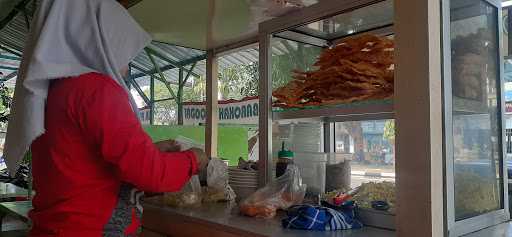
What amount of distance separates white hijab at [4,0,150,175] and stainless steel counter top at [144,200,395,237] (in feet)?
1.83

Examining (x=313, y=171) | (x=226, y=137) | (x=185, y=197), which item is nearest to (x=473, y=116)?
(x=313, y=171)

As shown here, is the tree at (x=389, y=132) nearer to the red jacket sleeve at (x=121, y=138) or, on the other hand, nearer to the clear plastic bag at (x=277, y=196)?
the clear plastic bag at (x=277, y=196)

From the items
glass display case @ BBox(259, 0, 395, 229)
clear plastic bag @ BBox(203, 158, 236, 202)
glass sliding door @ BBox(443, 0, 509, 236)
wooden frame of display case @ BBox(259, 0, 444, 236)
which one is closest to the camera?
wooden frame of display case @ BBox(259, 0, 444, 236)

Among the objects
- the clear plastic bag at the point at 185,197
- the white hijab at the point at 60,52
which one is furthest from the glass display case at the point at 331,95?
the white hijab at the point at 60,52

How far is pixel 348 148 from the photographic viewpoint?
74.0 inches

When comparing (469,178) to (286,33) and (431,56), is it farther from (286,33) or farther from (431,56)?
(286,33)

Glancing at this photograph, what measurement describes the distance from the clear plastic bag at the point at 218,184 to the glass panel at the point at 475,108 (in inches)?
37.9

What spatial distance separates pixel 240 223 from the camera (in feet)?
4.25

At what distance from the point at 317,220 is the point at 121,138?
0.62 m

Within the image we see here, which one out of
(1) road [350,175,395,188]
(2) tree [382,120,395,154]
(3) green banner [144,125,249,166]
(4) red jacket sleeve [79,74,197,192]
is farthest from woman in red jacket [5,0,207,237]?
(3) green banner [144,125,249,166]

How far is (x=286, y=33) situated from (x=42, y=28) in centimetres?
103

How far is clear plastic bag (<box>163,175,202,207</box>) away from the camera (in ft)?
5.60

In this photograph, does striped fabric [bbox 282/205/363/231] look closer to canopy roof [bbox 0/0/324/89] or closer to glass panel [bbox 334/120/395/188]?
glass panel [bbox 334/120/395/188]

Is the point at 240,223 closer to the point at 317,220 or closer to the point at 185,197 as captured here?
the point at 317,220
